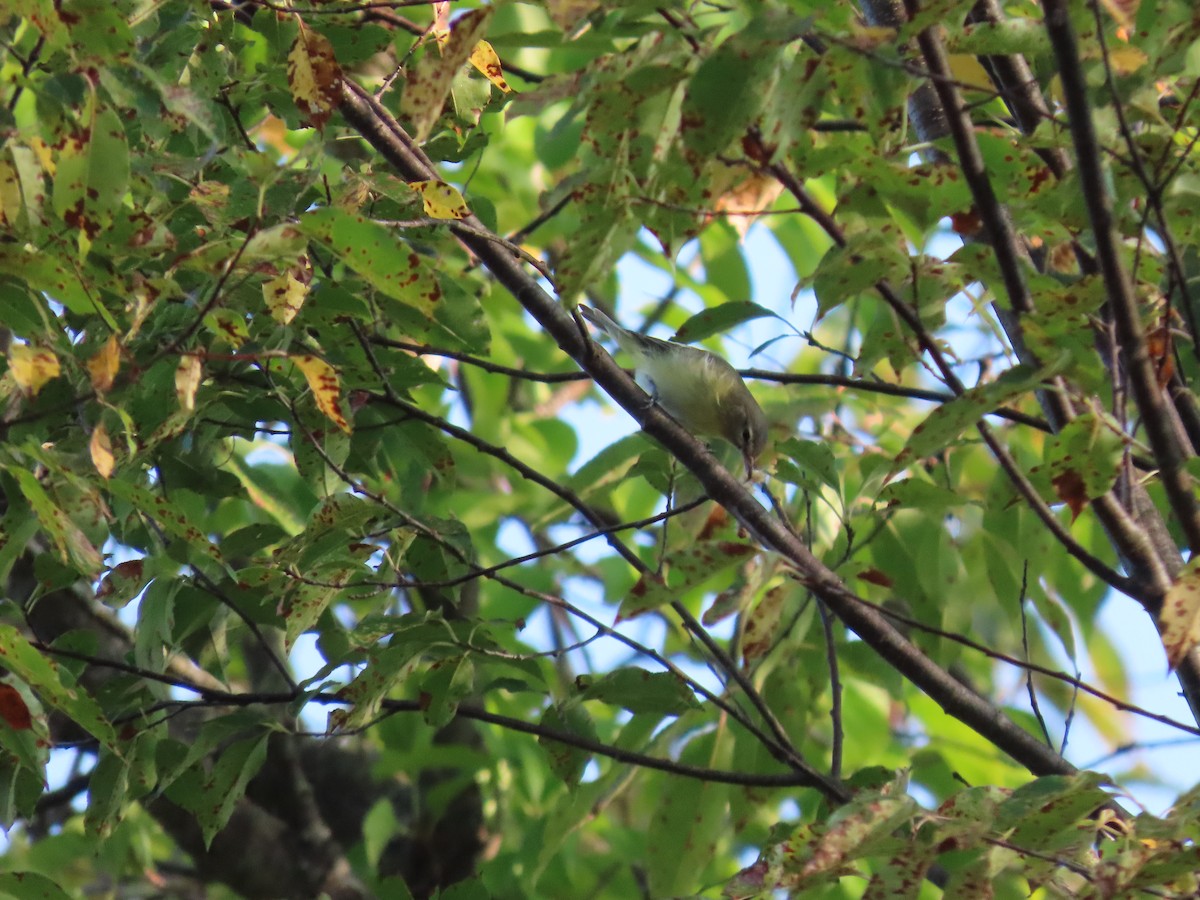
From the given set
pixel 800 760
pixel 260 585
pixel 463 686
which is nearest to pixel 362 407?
pixel 260 585

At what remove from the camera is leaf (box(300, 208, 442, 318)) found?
1.44 m

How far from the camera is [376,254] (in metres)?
1.48

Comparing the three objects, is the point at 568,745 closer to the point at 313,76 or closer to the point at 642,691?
the point at 642,691

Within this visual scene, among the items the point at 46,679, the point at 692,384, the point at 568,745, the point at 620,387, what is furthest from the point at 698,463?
the point at 692,384

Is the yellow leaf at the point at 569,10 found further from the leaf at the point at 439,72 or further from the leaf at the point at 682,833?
the leaf at the point at 682,833

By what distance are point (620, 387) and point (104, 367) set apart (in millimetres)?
906

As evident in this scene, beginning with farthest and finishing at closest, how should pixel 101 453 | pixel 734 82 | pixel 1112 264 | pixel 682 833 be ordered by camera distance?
pixel 682 833 → pixel 101 453 → pixel 1112 264 → pixel 734 82

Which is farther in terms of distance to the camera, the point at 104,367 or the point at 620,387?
the point at 620,387

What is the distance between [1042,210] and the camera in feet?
5.34

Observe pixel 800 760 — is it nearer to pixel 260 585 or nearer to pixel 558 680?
pixel 260 585

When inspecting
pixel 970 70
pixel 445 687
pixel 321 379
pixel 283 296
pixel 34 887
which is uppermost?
pixel 970 70

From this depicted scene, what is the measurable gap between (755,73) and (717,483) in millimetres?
940

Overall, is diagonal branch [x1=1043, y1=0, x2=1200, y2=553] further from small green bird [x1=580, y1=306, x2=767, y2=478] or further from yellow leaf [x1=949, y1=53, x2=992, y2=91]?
small green bird [x1=580, y1=306, x2=767, y2=478]

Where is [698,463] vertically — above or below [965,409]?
above
